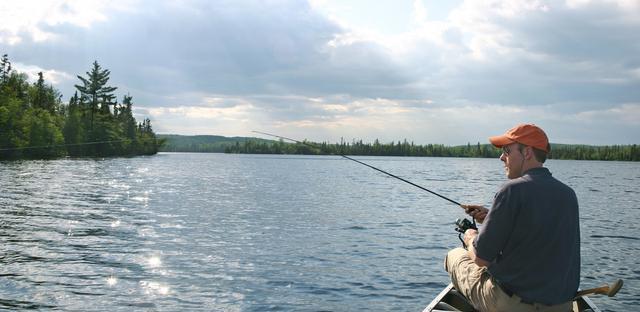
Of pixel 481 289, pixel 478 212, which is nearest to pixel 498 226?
pixel 481 289

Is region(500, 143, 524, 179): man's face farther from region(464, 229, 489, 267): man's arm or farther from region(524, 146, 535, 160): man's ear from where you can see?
region(464, 229, 489, 267): man's arm

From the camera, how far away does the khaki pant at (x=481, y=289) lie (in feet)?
21.3

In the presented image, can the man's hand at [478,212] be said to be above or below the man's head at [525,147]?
→ below

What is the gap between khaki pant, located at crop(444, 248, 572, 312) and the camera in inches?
256

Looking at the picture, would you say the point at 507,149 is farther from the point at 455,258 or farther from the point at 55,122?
the point at 55,122

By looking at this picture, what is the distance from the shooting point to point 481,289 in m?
7.12

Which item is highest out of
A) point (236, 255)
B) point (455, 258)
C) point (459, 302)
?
point (455, 258)

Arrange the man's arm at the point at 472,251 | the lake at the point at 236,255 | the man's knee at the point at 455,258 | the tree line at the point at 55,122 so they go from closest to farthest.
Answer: the man's arm at the point at 472,251 → the man's knee at the point at 455,258 → the lake at the point at 236,255 → the tree line at the point at 55,122

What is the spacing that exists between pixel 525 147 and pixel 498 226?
1.06 meters

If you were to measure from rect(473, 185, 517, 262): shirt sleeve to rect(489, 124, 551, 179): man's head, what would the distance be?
1.88 ft

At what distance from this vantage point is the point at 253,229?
23312mm

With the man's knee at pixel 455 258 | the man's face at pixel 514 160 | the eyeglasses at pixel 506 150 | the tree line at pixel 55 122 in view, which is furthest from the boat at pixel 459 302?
the tree line at pixel 55 122

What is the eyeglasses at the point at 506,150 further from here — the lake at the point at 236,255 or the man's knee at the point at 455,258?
the lake at the point at 236,255

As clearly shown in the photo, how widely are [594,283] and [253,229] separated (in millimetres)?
13491
